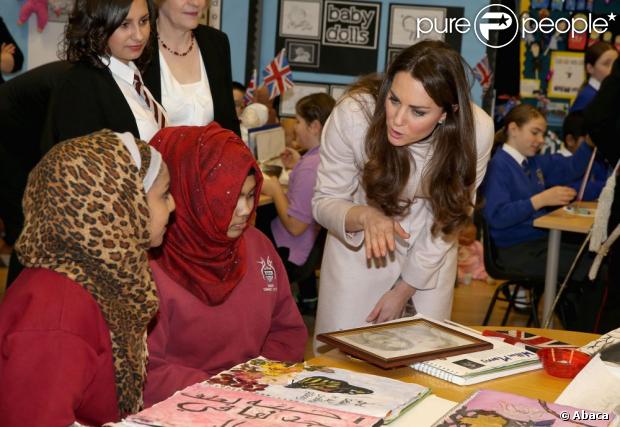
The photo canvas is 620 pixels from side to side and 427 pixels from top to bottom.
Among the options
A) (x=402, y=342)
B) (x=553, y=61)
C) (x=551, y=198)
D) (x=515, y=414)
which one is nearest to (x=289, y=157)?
(x=551, y=198)

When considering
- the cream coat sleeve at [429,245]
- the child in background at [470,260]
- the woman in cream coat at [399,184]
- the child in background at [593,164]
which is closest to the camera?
the woman in cream coat at [399,184]

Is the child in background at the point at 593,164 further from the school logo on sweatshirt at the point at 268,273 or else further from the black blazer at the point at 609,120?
the school logo on sweatshirt at the point at 268,273

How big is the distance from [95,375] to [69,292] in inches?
6.2

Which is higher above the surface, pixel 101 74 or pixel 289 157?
pixel 101 74

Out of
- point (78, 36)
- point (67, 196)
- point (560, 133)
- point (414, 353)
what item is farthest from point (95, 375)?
point (560, 133)

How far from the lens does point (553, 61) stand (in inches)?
313

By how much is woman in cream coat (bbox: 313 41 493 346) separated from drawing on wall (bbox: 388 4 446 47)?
17.3ft

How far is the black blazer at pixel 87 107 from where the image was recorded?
251 centimetres

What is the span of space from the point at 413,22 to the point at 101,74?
220 inches

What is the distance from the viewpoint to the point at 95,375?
5.33 feet

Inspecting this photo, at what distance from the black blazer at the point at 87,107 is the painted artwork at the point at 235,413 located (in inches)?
46.6

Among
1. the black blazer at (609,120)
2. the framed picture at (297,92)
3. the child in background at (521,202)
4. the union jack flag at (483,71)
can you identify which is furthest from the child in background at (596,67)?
the black blazer at (609,120)

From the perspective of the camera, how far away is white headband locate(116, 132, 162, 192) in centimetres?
176

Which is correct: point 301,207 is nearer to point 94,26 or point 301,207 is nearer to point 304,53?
point 94,26
